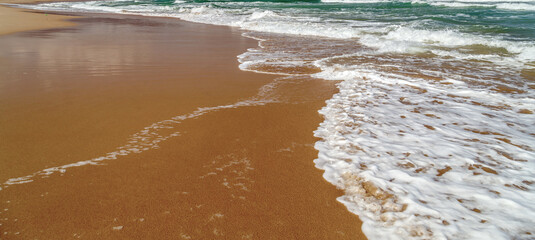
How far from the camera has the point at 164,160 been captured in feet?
9.21

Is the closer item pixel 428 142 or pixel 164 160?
pixel 164 160

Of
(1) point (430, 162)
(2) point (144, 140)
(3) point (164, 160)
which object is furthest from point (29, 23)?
(1) point (430, 162)

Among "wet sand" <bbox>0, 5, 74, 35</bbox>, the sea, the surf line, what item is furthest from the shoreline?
the surf line

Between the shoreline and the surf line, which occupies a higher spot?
the shoreline

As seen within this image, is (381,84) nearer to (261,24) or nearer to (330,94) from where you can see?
(330,94)

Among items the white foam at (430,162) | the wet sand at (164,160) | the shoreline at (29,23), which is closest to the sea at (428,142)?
the white foam at (430,162)

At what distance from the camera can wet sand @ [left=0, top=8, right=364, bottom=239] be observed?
2.03m

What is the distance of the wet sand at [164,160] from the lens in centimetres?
203

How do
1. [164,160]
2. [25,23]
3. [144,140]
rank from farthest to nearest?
[25,23] → [144,140] → [164,160]

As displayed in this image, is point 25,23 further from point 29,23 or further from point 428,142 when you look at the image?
point 428,142

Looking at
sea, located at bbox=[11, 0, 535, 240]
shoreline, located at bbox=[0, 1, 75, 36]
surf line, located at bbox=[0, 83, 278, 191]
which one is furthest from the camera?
shoreline, located at bbox=[0, 1, 75, 36]

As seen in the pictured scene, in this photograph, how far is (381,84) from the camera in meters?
5.46

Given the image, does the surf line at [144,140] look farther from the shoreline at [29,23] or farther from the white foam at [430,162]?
the shoreline at [29,23]

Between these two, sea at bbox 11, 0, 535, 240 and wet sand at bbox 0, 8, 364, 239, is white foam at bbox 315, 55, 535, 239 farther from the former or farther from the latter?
wet sand at bbox 0, 8, 364, 239
